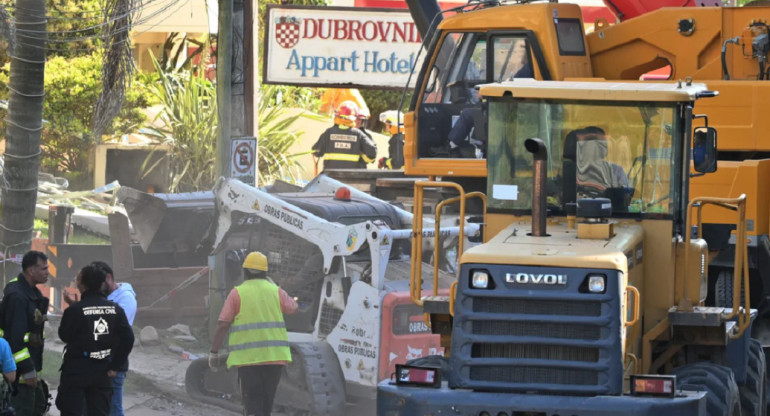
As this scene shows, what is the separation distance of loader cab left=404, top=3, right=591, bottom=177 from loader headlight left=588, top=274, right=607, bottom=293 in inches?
213

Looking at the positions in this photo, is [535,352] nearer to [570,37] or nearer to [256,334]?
[256,334]

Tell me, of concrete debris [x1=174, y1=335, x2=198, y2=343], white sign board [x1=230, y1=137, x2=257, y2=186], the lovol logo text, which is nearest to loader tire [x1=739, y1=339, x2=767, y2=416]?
the lovol logo text

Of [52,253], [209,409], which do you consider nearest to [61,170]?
[52,253]

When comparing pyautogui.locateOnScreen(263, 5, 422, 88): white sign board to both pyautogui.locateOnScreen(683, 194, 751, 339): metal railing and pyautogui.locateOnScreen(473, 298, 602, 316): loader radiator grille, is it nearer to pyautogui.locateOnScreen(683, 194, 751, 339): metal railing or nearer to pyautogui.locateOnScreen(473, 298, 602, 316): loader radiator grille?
pyautogui.locateOnScreen(683, 194, 751, 339): metal railing

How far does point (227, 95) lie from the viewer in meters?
15.4

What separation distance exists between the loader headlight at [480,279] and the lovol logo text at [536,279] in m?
0.13

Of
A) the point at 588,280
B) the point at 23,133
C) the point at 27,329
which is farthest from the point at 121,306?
the point at 588,280

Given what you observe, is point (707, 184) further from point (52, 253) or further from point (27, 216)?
point (52, 253)

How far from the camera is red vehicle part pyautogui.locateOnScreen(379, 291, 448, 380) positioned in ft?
41.3

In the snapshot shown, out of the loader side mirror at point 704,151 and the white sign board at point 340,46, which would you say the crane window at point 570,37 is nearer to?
the loader side mirror at point 704,151

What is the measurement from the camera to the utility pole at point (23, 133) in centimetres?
1296

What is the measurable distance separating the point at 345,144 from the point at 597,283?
1225cm

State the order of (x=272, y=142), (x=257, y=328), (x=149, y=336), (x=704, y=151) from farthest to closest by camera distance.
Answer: (x=272, y=142), (x=149, y=336), (x=257, y=328), (x=704, y=151)

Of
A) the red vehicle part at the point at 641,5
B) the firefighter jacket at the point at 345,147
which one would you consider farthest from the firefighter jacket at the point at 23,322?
the firefighter jacket at the point at 345,147
